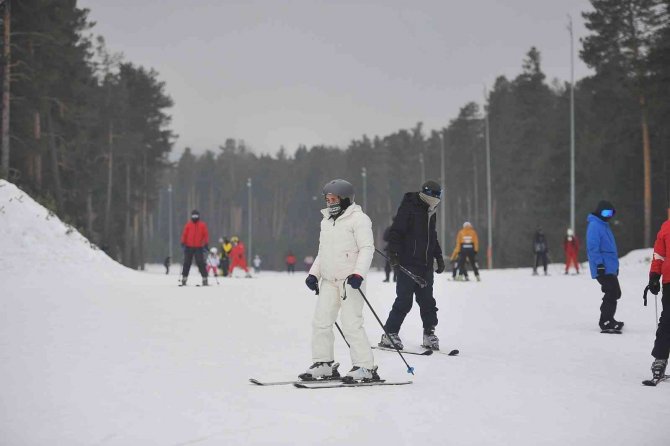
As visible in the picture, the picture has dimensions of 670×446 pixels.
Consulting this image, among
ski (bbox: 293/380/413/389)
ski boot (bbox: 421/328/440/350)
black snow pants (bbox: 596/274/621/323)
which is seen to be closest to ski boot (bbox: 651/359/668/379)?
ski (bbox: 293/380/413/389)

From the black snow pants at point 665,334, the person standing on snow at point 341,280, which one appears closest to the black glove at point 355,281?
the person standing on snow at point 341,280

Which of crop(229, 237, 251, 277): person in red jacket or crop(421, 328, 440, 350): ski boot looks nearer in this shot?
crop(421, 328, 440, 350): ski boot

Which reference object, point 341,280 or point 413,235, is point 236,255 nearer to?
point 413,235

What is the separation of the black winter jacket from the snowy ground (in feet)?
3.81

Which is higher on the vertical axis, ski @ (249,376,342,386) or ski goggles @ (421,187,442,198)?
ski goggles @ (421,187,442,198)

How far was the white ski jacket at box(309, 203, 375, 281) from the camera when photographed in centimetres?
730

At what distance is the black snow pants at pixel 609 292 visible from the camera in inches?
464

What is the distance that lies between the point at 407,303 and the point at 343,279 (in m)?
2.32

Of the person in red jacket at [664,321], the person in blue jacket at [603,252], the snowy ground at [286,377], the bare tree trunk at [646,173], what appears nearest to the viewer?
the snowy ground at [286,377]

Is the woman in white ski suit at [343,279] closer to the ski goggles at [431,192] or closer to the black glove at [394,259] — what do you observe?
the black glove at [394,259]

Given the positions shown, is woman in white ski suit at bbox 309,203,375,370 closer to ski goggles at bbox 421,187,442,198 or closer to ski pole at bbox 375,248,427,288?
ski pole at bbox 375,248,427,288

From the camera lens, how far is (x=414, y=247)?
945 cm

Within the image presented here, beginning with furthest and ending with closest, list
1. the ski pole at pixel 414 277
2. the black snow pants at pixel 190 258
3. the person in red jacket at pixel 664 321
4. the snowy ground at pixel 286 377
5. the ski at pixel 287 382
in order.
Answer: the black snow pants at pixel 190 258 → the ski pole at pixel 414 277 → the person in red jacket at pixel 664 321 → the ski at pixel 287 382 → the snowy ground at pixel 286 377

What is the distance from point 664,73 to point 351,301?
36.5 metres
